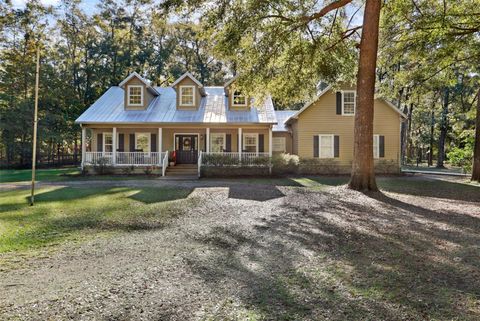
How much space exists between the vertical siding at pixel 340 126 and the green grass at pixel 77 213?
1051 centimetres

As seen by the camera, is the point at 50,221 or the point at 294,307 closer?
the point at 294,307

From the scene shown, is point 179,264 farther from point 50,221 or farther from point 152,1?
point 152,1

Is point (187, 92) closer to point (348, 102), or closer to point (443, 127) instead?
point (348, 102)

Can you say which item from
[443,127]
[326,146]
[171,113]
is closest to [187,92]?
[171,113]

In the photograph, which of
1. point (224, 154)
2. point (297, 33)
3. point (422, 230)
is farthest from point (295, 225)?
point (224, 154)

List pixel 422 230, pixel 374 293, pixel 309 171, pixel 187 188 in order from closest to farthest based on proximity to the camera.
A: pixel 374 293
pixel 422 230
pixel 187 188
pixel 309 171

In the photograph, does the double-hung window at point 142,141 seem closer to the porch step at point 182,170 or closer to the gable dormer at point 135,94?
the gable dormer at point 135,94

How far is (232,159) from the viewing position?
1722 cm

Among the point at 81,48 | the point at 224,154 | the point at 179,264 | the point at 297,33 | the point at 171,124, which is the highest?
the point at 81,48

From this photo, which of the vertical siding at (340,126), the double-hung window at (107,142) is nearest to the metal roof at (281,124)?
the vertical siding at (340,126)

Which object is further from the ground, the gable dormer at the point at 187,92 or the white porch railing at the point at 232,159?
the gable dormer at the point at 187,92

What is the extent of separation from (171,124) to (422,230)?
14.5 meters

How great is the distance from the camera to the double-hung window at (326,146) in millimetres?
19234

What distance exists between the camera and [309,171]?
18.8 meters
